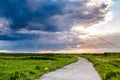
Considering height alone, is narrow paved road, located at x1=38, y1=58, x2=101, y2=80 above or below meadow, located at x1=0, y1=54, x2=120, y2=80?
below

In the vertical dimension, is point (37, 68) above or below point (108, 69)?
above

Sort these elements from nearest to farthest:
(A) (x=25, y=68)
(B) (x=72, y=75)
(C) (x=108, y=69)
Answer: (B) (x=72, y=75), (C) (x=108, y=69), (A) (x=25, y=68)

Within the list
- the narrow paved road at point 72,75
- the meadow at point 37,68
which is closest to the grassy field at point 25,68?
the meadow at point 37,68

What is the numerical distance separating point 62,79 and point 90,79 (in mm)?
1991

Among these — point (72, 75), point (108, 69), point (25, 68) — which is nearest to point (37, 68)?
point (25, 68)

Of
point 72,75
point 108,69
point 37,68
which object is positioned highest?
point 37,68

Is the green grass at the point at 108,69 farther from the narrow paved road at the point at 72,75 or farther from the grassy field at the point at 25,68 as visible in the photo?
the grassy field at the point at 25,68

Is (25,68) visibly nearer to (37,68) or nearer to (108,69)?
(37,68)

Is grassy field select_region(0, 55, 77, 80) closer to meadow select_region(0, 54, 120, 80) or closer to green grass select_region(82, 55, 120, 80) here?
meadow select_region(0, 54, 120, 80)

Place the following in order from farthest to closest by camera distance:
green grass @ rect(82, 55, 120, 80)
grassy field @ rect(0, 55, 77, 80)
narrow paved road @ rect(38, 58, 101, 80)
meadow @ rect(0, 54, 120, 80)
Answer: green grass @ rect(82, 55, 120, 80)
narrow paved road @ rect(38, 58, 101, 80)
meadow @ rect(0, 54, 120, 80)
grassy field @ rect(0, 55, 77, 80)

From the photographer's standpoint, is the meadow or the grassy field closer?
the grassy field

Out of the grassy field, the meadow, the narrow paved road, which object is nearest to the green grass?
the meadow

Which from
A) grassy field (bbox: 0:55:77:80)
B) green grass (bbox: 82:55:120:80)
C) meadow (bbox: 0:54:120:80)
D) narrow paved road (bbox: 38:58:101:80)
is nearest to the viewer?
grassy field (bbox: 0:55:77:80)

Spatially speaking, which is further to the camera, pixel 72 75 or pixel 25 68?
pixel 25 68
